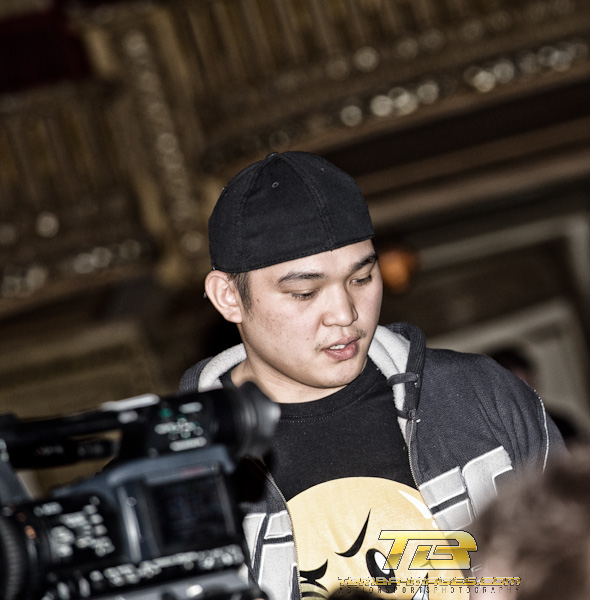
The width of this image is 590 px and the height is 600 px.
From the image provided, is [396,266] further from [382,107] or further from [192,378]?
[192,378]

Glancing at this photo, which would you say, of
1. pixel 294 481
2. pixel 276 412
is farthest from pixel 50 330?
pixel 276 412

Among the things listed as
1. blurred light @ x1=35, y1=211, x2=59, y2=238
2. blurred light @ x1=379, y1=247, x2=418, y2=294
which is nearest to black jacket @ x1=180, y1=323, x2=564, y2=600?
blurred light @ x1=35, y1=211, x2=59, y2=238

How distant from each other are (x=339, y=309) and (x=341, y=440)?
233mm

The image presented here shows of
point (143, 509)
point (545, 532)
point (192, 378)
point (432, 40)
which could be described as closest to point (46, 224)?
point (432, 40)

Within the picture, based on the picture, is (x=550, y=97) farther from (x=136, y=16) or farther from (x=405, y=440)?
(x=405, y=440)

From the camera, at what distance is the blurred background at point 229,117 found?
12.5ft

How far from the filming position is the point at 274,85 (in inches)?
154

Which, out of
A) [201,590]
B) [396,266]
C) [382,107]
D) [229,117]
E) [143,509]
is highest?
[229,117]

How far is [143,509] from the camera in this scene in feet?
3.60

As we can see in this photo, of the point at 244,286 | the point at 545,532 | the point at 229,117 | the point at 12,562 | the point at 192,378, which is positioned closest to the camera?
the point at 545,532

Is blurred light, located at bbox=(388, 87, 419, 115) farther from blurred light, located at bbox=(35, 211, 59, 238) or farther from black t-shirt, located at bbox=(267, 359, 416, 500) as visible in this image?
black t-shirt, located at bbox=(267, 359, 416, 500)

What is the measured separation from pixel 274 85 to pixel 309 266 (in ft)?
8.18

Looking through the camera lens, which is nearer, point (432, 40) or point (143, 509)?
point (143, 509)

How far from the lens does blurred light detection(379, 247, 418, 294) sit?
4.81 metres
